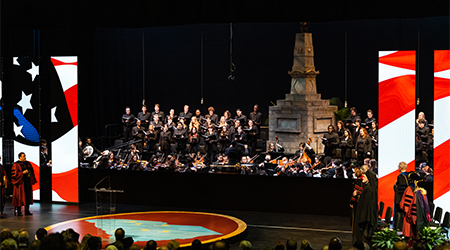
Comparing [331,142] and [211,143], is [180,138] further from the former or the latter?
[331,142]

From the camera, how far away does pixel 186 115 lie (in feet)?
60.4

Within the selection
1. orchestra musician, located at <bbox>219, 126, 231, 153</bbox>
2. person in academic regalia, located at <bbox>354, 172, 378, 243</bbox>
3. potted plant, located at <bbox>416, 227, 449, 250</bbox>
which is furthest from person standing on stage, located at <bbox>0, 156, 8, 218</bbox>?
potted plant, located at <bbox>416, 227, 449, 250</bbox>

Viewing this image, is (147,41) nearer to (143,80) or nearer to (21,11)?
(143,80)

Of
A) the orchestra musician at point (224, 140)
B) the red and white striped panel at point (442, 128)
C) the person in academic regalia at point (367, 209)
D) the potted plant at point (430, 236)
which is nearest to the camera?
the potted plant at point (430, 236)

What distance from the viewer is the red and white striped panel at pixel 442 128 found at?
11672 mm

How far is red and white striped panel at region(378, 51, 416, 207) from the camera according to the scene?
39.0 feet

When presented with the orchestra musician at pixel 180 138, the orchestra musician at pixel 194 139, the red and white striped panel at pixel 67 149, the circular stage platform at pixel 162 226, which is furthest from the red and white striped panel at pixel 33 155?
the orchestra musician at pixel 194 139

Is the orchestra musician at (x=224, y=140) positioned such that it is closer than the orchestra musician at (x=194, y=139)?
Yes

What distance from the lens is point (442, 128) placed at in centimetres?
1172

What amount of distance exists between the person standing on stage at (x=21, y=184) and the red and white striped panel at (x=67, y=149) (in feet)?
4.16

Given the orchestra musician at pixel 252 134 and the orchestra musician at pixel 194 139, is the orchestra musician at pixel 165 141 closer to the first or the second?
the orchestra musician at pixel 194 139

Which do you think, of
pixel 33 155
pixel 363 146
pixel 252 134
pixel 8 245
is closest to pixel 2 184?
pixel 33 155

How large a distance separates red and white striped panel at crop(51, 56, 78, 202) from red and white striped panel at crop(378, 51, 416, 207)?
21.8ft

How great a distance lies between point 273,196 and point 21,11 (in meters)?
7.66
